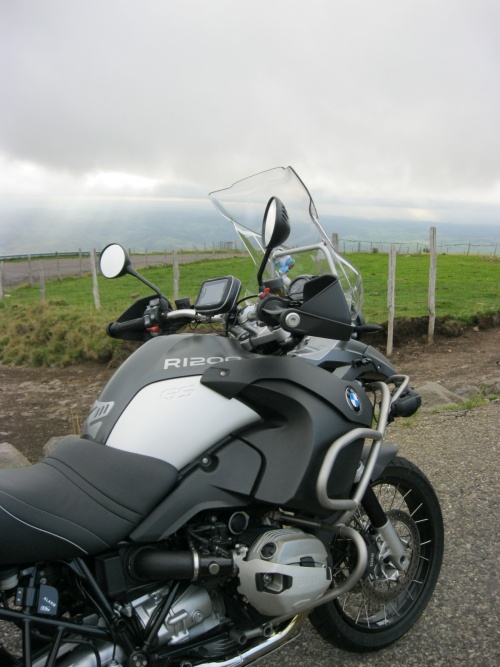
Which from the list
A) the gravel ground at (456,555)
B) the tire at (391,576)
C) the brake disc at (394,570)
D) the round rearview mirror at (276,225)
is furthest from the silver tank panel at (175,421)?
the gravel ground at (456,555)

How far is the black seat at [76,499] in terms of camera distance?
1935 millimetres

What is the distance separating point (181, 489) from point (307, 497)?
1.56ft

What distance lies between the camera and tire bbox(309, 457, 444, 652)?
2936mm

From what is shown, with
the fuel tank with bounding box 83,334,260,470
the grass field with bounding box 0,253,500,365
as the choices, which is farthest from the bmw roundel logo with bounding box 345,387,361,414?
the grass field with bounding box 0,253,500,365

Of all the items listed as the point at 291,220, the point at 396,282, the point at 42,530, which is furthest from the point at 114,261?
the point at 396,282

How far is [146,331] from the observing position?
289 centimetres

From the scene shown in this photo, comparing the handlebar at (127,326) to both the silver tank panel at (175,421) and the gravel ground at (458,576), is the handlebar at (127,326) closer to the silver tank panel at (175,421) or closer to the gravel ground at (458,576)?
the silver tank panel at (175,421)

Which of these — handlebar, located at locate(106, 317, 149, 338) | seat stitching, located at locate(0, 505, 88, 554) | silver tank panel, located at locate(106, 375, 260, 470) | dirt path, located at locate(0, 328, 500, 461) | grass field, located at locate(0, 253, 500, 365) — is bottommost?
dirt path, located at locate(0, 328, 500, 461)

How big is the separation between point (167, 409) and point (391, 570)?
5.02ft

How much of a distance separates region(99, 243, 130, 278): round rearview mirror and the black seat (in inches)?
30.3

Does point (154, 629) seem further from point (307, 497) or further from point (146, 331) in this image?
point (146, 331)

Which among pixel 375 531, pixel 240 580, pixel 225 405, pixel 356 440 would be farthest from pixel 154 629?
pixel 375 531

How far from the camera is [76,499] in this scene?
6.79ft

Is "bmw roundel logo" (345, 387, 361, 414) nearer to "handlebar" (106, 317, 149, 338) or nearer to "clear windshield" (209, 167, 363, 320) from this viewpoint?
"clear windshield" (209, 167, 363, 320)
